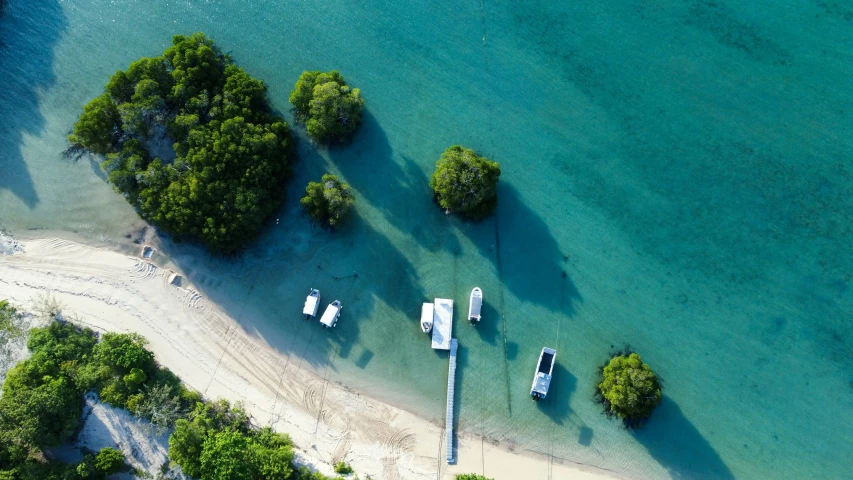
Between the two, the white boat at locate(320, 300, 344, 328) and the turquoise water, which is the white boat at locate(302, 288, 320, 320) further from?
the turquoise water

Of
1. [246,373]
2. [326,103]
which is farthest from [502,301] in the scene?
[246,373]

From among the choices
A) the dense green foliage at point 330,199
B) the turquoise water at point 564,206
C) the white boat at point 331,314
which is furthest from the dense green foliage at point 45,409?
the dense green foliage at point 330,199

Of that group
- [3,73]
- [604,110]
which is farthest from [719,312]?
[3,73]

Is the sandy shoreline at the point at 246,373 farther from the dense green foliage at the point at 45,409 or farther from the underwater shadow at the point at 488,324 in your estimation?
the underwater shadow at the point at 488,324

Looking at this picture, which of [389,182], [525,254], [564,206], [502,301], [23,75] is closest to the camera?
[502,301]

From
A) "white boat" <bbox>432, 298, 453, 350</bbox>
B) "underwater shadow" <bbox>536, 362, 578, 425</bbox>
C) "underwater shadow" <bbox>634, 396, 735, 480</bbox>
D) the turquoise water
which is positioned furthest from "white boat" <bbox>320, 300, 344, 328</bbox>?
"underwater shadow" <bbox>634, 396, 735, 480</bbox>

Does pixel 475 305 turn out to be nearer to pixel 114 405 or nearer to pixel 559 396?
pixel 559 396
